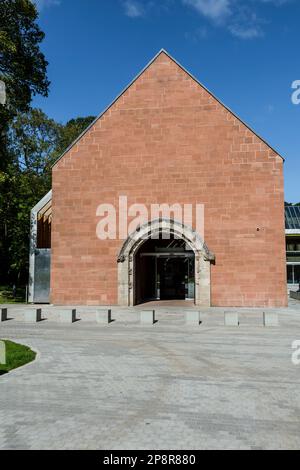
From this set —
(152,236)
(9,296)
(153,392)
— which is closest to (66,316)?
(152,236)

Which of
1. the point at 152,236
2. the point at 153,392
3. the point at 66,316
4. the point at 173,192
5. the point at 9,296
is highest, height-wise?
the point at 173,192

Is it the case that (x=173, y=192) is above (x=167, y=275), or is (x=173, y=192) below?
above

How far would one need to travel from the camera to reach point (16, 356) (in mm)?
9859

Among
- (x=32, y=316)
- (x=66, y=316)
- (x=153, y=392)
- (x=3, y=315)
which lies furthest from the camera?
(x=3, y=315)

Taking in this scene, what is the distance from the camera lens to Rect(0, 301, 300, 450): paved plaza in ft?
17.6

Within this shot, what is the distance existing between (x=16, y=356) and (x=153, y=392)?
13.8 ft

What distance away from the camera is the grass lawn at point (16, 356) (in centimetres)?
911

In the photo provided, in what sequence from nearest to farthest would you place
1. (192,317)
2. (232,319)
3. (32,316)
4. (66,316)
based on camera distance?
(232,319) → (192,317) → (66,316) → (32,316)

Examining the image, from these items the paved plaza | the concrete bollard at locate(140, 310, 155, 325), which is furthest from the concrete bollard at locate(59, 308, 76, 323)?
the concrete bollard at locate(140, 310, 155, 325)

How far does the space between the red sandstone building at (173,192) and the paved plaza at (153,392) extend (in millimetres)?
7578

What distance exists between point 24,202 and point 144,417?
1153 inches

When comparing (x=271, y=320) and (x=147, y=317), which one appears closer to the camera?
(x=271, y=320)

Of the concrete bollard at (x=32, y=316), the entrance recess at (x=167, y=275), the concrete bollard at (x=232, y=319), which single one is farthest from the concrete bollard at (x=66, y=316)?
the entrance recess at (x=167, y=275)

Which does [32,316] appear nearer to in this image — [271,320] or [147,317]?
[147,317]
